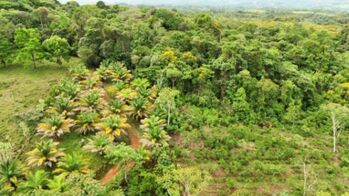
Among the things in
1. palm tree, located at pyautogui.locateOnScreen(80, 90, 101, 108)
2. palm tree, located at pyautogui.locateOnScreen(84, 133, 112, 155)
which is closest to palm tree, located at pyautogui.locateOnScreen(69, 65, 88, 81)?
palm tree, located at pyautogui.locateOnScreen(80, 90, 101, 108)

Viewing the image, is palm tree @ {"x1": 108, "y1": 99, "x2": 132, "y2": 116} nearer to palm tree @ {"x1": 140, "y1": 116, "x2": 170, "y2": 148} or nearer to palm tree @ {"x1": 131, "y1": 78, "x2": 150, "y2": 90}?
palm tree @ {"x1": 140, "y1": 116, "x2": 170, "y2": 148}

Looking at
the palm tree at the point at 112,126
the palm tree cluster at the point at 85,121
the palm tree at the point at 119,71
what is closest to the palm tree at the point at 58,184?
the palm tree cluster at the point at 85,121

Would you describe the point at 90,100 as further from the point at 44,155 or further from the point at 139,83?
the point at 44,155

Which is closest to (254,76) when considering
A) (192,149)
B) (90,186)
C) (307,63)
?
(307,63)

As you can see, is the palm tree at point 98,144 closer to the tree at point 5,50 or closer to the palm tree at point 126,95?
the palm tree at point 126,95

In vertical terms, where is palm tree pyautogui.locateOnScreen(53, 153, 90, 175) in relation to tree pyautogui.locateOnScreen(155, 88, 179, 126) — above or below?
below

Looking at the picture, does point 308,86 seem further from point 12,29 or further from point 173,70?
point 12,29
